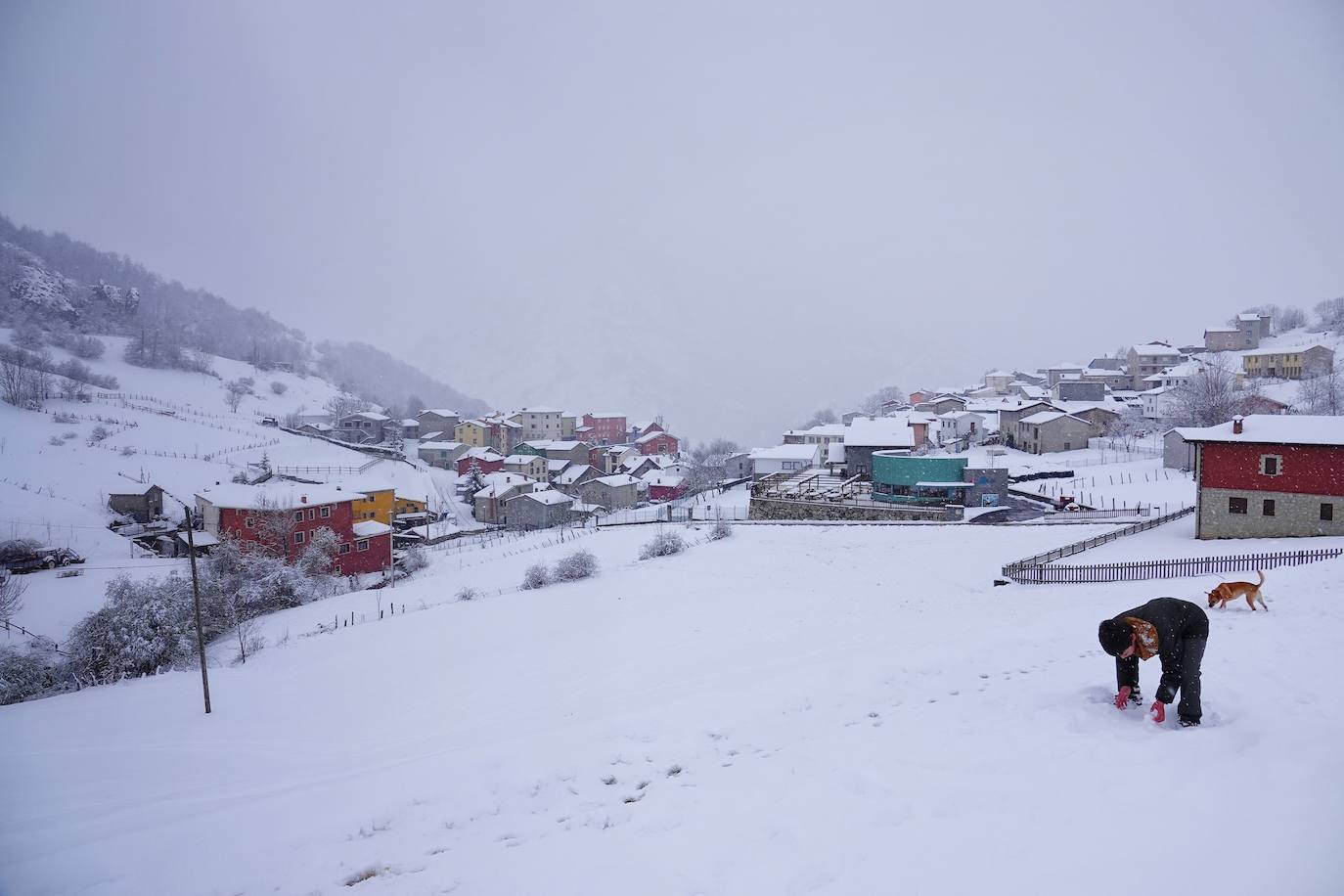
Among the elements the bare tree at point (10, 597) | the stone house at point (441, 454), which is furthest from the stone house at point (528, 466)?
the bare tree at point (10, 597)

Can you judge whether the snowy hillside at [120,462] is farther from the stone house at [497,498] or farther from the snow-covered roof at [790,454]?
the snow-covered roof at [790,454]

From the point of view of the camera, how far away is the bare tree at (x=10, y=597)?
26150mm

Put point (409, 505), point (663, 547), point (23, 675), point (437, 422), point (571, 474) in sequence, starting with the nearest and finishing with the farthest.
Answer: point (23, 675)
point (663, 547)
point (409, 505)
point (571, 474)
point (437, 422)

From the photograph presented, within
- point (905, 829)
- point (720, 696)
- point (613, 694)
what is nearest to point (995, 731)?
point (905, 829)

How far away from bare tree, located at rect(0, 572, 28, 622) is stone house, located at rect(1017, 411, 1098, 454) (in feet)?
234

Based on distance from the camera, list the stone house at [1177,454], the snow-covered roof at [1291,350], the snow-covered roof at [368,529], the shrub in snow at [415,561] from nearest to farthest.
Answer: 1. the shrub in snow at [415,561]
2. the stone house at [1177,454]
3. the snow-covered roof at [368,529]
4. the snow-covered roof at [1291,350]

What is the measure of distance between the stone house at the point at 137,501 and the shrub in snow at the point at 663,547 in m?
41.9

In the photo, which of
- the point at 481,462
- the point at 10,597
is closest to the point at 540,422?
the point at 481,462

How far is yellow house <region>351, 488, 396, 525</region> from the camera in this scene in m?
53.5

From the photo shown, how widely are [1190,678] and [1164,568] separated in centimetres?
1682

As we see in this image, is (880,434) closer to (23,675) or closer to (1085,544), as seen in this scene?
(1085,544)

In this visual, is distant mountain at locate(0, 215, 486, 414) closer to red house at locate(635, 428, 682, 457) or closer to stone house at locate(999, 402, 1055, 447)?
red house at locate(635, 428, 682, 457)

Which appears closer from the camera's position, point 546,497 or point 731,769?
point 731,769

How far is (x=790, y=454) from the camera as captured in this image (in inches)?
2655
